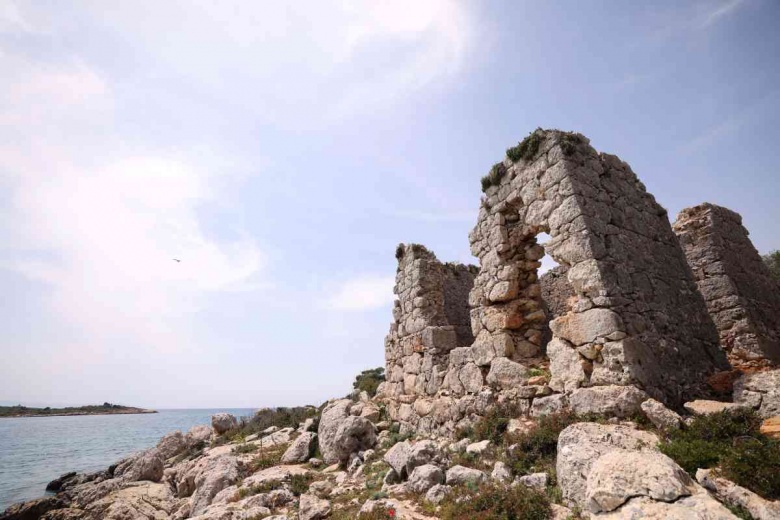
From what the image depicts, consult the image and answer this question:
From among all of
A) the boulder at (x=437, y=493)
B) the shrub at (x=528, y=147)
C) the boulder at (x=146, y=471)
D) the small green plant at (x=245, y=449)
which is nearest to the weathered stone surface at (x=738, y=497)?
the boulder at (x=437, y=493)

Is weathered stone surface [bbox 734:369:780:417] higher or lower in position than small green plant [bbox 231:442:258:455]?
higher

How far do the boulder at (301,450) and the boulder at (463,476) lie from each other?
5202 mm

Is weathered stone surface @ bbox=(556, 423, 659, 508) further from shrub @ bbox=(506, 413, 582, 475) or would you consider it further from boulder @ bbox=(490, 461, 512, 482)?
boulder @ bbox=(490, 461, 512, 482)

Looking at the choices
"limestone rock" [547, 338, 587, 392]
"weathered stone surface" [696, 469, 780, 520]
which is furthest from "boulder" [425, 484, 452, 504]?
"weathered stone surface" [696, 469, 780, 520]

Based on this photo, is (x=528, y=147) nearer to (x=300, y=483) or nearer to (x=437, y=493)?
(x=437, y=493)

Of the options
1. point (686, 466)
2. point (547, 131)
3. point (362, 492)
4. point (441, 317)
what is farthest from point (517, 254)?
point (362, 492)

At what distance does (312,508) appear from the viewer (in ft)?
19.5

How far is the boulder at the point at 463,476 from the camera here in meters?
5.23

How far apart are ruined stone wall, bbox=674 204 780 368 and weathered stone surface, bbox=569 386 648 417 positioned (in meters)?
3.88

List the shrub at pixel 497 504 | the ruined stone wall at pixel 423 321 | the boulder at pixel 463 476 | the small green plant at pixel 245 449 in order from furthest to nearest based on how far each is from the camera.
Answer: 1. the small green plant at pixel 245 449
2. the ruined stone wall at pixel 423 321
3. the boulder at pixel 463 476
4. the shrub at pixel 497 504

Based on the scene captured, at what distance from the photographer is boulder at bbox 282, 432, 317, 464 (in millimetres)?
9445

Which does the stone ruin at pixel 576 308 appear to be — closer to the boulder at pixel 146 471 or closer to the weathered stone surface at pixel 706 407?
the weathered stone surface at pixel 706 407

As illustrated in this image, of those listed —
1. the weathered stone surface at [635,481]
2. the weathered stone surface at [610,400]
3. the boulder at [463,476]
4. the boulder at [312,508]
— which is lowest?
the boulder at [312,508]

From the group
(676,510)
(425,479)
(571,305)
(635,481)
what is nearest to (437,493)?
(425,479)
